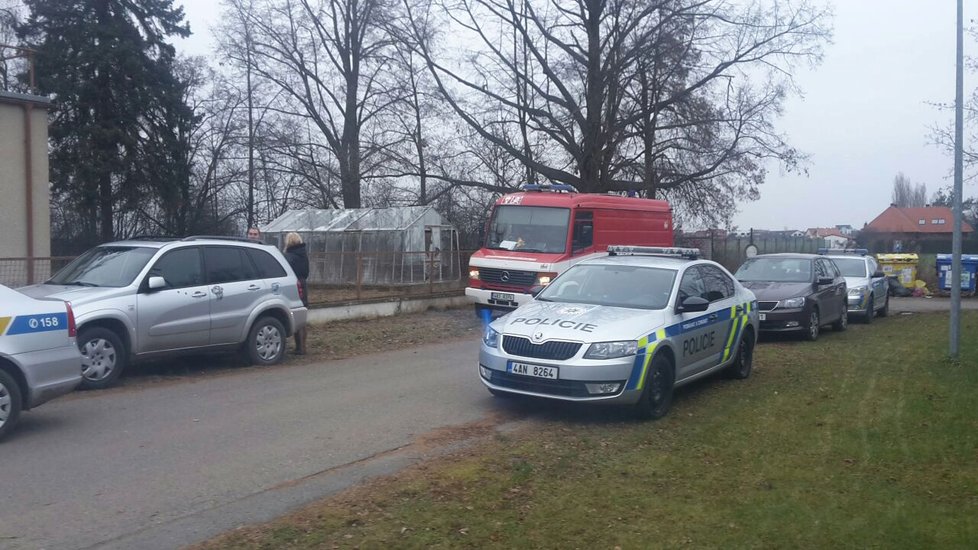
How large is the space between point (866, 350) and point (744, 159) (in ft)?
57.8

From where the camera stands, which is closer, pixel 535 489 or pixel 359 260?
pixel 535 489

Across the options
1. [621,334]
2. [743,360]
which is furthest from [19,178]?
[743,360]

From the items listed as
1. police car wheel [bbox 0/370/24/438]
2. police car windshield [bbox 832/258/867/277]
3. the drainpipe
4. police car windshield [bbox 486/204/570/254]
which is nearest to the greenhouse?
police car windshield [bbox 486/204/570/254]

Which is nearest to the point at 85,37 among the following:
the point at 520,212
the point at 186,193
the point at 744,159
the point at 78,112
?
the point at 78,112

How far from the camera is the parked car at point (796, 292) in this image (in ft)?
51.3

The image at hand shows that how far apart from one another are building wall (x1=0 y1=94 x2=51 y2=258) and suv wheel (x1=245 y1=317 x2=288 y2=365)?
791 centimetres

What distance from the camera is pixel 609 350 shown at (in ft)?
27.5

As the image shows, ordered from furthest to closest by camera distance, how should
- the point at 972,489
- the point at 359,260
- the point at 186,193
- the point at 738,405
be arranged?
the point at 186,193, the point at 359,260, the point at 738,405, the point at 972,489

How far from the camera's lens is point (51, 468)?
691cm

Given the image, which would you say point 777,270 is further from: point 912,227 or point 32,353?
point 912,227

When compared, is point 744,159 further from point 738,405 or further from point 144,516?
point 144,516

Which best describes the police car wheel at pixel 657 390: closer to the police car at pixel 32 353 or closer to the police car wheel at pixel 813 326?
the police car at pixel 32 353

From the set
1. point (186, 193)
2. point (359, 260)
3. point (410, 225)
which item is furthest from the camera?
point (186, 193)

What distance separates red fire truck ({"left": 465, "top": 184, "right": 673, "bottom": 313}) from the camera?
1767 cm
